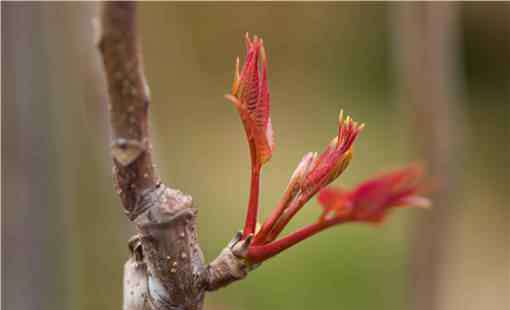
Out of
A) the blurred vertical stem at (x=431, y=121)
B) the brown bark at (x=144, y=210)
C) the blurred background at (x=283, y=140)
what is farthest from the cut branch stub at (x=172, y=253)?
the blurred vertical stem at (x=431, y=121)

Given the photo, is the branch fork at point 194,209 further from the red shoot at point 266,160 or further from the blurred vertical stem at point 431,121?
the blurred vertical stem at point 431,121

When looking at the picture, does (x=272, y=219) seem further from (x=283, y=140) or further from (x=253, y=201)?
(x=283, y=140)

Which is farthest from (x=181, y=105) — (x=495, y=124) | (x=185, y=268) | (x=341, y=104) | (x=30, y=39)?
(x=185, y=268)

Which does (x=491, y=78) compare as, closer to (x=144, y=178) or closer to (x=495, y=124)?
(x=495, y=124)

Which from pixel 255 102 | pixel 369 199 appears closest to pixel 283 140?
pixel 369 199

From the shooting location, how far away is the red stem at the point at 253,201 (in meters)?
0.47

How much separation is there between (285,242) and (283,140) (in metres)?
3.99

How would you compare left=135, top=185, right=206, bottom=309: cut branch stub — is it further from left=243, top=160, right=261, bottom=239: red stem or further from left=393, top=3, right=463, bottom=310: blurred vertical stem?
left=393, top=3, right=463, bottom=310: blurred vertical stem

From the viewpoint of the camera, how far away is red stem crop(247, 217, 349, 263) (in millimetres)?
458

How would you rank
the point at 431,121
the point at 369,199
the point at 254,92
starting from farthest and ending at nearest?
the point at 431,121
the point at 369,199
the point at 254,92

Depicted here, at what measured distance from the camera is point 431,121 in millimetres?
1557

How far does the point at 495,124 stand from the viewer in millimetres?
4938

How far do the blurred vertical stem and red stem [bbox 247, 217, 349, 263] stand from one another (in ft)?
3.68

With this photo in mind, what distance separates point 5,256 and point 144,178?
844 millimetres
